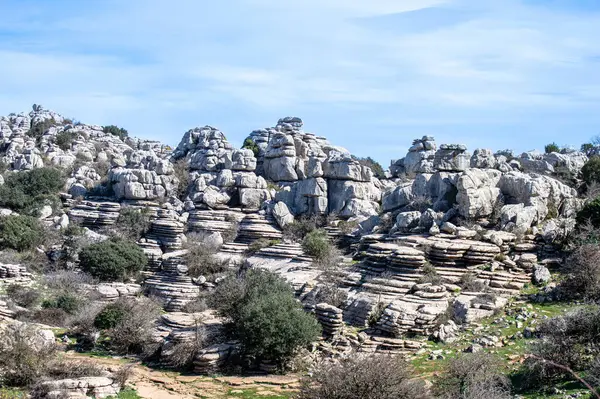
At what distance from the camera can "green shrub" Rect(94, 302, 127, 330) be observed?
77.4 feet

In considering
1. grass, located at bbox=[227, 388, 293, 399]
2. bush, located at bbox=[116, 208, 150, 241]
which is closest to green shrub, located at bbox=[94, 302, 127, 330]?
grass, located at bbox=[227, 388, 293, 399]

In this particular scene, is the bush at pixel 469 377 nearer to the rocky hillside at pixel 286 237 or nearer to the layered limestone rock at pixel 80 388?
the rocky hillside at pixel 286 237

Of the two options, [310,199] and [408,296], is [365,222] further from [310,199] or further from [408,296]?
[408,296]

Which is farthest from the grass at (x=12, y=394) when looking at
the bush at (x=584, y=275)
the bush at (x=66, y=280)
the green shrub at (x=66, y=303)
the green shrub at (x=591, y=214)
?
the green shrub at (x=591, y=214)

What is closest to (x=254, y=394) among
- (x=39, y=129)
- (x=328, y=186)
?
(x=328, y=186)

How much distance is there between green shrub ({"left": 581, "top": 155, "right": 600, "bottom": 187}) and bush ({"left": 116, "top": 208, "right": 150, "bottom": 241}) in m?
24.7

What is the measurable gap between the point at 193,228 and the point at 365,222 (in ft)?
34.4

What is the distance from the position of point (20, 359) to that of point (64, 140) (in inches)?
1776

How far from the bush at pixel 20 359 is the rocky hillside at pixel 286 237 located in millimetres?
1833

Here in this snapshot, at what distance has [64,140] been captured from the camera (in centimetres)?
5922

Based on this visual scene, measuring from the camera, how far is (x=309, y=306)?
77.4ft

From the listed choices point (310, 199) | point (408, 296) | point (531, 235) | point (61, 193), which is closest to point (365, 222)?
point (310, 199)

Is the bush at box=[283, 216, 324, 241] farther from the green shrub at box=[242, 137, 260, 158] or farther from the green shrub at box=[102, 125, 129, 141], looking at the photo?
the green shrub at box=[102, 125, 129, 141]

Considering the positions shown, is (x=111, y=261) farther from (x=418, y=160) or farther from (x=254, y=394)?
(x=418, y=160)
